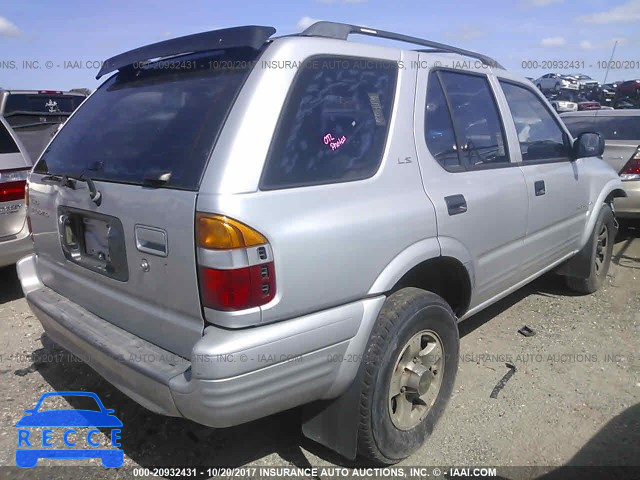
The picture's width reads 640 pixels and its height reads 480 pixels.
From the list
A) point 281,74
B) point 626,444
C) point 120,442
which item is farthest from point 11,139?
point 626,444

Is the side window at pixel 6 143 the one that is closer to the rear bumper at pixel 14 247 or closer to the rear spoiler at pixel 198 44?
the rear bumper at pixel 14 247

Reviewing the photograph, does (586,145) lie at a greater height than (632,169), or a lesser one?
greater

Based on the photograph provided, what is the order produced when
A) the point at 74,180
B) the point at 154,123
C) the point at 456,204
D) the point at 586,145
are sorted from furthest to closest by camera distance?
the point at 586,145, the point at 456,204, the point at 74,180, the point at 154,123

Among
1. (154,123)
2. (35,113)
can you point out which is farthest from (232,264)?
(35,113)

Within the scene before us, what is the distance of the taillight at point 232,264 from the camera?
182 centimetres

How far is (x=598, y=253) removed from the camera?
4719 mm

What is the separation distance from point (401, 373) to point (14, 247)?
3.53 meters

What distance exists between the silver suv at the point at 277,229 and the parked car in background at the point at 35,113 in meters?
3.89

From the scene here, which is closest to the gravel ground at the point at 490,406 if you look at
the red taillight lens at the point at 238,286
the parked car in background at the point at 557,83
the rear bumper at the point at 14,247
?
the rear bumper at the point at 14,247

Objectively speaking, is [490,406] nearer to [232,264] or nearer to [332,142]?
[332,142]

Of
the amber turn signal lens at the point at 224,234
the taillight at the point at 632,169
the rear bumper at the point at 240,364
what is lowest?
the rear bumper at the point at 240,364

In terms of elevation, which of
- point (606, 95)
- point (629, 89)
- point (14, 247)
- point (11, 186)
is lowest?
point (14, 247)

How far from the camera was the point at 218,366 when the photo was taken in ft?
5.94

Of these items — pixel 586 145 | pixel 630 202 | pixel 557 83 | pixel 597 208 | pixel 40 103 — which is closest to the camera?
pixel 586 145
